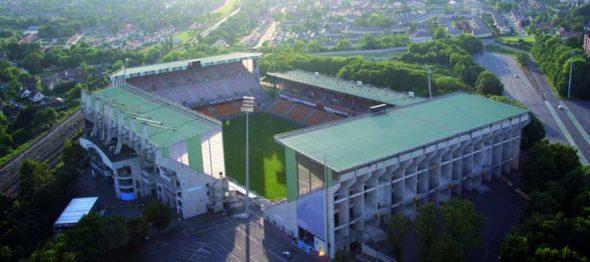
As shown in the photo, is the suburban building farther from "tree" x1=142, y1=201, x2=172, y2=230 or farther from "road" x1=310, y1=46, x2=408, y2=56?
"road" x1=310, y1=46, x2=408, y2=56

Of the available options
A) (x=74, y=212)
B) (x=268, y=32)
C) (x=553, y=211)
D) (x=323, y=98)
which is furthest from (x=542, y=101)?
(x=268, y=32)

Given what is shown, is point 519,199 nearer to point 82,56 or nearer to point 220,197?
point 220,197

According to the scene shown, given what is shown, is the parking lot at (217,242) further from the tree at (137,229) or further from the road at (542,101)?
the road at (542,101)

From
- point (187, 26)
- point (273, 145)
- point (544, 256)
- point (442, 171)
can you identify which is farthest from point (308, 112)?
point (187, 26)

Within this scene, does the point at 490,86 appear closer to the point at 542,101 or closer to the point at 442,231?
the point at 542,101

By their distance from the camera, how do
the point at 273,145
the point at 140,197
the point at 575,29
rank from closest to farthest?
the point at 140,197 < the point at 273,145 < the point at 575,29

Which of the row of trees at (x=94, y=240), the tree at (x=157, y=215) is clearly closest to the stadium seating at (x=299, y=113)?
the tree at (x=157, y=215)
